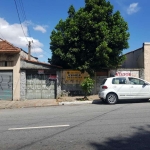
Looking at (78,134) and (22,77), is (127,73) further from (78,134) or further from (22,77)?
(78,134)

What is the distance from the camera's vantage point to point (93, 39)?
1487 centimetres

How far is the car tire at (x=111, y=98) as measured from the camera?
12.9 metres

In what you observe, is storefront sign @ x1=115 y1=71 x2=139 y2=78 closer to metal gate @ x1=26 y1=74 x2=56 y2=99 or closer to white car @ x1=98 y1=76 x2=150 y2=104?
white car @ x1=98 y1=76 x2=150 y2=104

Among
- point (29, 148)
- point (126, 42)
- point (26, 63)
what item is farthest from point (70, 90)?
point (29, 148)

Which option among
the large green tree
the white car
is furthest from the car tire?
the large green tree

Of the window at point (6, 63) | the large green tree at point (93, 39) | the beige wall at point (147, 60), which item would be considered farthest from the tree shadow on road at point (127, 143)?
the beige wall at point (147, 60)

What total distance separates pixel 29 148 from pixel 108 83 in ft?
28.1

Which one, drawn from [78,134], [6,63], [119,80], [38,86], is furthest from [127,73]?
[78,134]

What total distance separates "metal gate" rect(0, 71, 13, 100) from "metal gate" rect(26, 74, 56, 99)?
1.22m

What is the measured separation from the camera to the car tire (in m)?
12.9

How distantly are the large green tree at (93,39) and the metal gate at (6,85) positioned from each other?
3896mm

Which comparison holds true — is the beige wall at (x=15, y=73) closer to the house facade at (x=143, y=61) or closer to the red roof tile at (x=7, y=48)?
the red roof tile at (x=7, y=48)

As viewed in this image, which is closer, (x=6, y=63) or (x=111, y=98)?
(x=111, y=98)

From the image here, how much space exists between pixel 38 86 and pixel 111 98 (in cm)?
585
